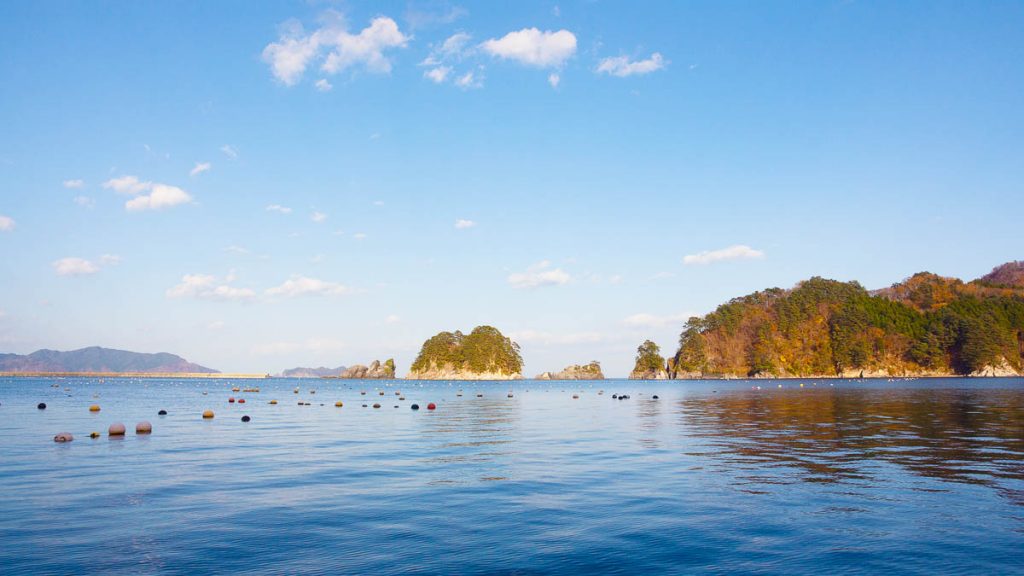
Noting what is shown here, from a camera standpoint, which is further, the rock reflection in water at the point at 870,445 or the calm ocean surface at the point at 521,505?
the rock reflection in water at the point at 870,445

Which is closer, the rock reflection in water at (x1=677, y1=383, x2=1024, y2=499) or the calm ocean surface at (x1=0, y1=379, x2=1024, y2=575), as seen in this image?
the calm ocean surface at (x1=0, y1=379, x2=1024, y2=575)

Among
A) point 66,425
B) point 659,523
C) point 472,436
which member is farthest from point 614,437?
point 66,425

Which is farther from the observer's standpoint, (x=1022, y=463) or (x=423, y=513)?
(x=1022, y=463)

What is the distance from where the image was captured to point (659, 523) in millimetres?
15812

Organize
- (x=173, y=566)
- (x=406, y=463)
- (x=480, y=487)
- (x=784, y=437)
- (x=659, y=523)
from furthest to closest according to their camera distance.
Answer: (x=784, y=437)
(x=406, y=463)
(x=480, y=487)
(x=659, y=523)
(x=173, y=566)

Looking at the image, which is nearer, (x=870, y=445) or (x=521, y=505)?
(x=521, y=505)

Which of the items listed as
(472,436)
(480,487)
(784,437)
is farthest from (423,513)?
(784,437)

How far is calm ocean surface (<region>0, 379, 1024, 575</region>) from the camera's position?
42.0 feet

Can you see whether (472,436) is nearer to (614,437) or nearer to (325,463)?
(614,437)

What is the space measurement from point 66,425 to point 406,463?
112 ft

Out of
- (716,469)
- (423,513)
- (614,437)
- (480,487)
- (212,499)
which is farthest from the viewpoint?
(614,437)

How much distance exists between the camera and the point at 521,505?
59.9 feet

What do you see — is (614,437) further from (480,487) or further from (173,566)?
(173,566)

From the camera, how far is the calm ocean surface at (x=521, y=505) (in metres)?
12.8
